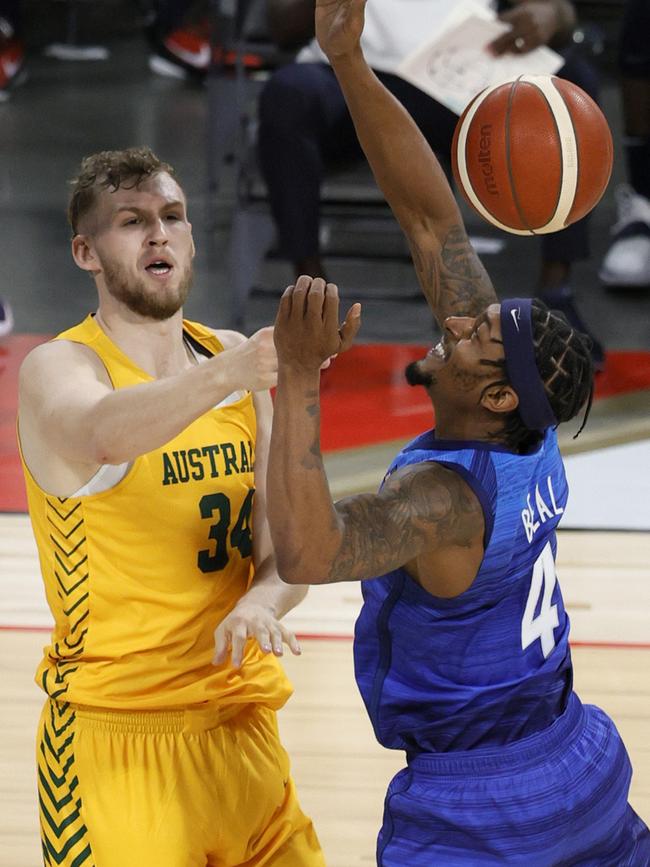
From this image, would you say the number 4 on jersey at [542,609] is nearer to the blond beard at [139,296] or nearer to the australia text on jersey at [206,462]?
the australia text on jersey at [206,462]

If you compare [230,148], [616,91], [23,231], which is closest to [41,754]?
[23,231]

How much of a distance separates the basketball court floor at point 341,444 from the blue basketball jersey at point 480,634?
1.08 m

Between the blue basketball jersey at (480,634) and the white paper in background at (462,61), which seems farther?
the white paper in background at (462,61)

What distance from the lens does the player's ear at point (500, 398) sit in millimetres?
2512

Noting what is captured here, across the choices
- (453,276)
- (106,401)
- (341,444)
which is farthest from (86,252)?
(341,444)

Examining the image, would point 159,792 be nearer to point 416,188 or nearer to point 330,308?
point 330,308

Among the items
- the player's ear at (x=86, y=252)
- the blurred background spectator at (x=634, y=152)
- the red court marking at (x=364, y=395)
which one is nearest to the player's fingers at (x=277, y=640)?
the player's ear at (x=86, y=252)

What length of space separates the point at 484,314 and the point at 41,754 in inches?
47.0

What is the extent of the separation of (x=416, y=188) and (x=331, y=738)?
166cm

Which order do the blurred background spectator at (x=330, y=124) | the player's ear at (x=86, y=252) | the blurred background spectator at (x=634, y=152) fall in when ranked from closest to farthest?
the player's ear at (x=86, y=252)
the blurred background spectator at (x=330, y=124)
the blurred background spectator at (x=634, y=152)

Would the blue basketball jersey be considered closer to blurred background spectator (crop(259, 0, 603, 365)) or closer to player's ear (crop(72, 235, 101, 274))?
player's ear (crop(72, 235, 101, 274))

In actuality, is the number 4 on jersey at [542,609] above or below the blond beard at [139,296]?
below

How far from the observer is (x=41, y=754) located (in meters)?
2.88

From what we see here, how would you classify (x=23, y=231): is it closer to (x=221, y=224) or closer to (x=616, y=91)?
(x=221, y=224)
